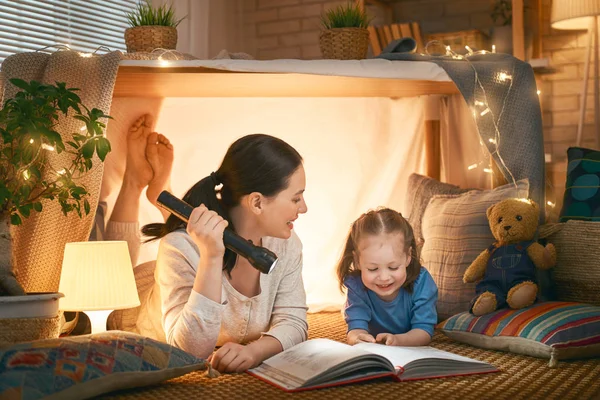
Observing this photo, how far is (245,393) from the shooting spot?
143cm

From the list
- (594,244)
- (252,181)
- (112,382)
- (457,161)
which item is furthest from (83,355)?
(457,161)

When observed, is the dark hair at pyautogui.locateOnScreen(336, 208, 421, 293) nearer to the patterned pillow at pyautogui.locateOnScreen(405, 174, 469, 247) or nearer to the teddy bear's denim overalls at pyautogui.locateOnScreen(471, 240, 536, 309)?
the teddy bear's denim overalls at pyautogui.locateOnScreen(471, 240, 536, 309)

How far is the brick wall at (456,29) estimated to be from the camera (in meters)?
3.15

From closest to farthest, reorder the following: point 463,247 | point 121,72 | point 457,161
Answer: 1. point 121,72
2. point 463,247
3. point 457,161

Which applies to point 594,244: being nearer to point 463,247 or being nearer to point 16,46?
point 463,247

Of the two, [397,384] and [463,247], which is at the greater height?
[463,247]

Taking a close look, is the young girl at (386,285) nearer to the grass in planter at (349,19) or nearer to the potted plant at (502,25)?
the grass in planter at (349,19)

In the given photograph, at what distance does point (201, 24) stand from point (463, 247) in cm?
203

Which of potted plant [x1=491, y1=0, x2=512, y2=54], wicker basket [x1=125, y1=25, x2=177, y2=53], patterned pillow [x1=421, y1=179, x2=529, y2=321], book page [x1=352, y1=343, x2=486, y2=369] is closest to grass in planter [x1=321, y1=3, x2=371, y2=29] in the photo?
wicker basket [x1=125, y1=25, x2=177, y2=53]

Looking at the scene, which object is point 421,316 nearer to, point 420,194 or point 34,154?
point 420,194

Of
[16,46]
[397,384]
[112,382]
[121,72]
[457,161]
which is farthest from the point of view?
[16,46]

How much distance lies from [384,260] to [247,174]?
14.4 inches

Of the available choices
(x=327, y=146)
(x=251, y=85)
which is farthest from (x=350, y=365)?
(x=327, y=146)

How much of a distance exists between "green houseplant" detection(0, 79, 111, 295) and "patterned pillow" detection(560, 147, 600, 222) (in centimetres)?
122
